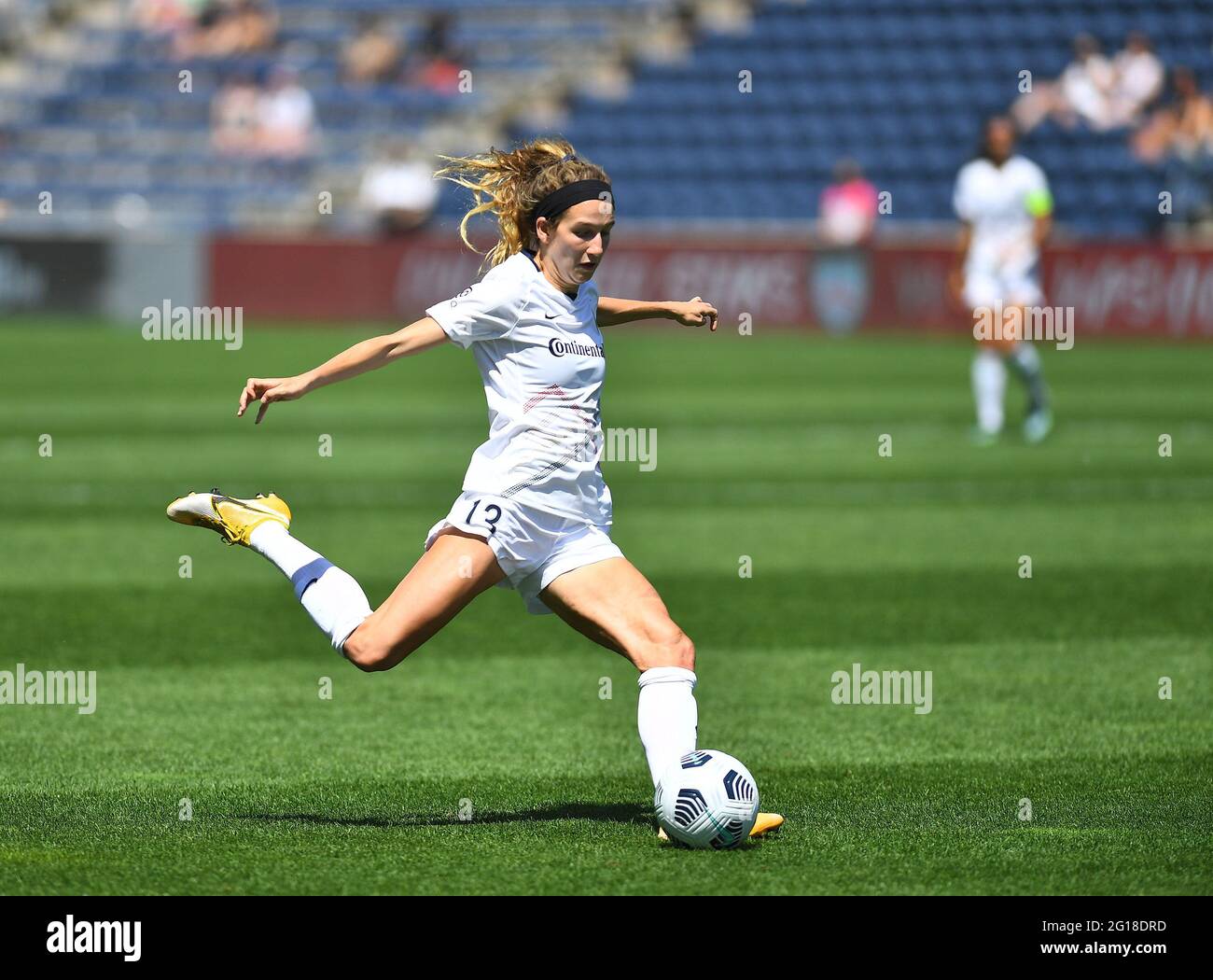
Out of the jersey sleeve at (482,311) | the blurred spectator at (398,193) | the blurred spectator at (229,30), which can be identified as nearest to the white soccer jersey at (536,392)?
the jersey sleeve at (482,311)

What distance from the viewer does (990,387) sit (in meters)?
18.6

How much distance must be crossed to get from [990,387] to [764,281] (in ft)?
45.5

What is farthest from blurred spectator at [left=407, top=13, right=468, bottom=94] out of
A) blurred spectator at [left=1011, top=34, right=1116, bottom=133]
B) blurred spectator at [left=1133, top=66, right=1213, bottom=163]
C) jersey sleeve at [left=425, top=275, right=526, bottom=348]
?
jersey sleeve at [left=425, top=275, right=526, bottom=348]

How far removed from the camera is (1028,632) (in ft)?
33.1

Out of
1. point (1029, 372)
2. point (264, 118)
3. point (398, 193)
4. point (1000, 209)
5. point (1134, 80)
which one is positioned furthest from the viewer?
point (264, 118)

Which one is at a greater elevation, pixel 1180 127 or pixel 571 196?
pixel 1180 127

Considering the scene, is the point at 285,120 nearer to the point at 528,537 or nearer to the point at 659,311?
the point at 659,311

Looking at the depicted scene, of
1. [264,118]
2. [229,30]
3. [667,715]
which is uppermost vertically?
[229,30]

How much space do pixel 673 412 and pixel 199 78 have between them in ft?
71.0

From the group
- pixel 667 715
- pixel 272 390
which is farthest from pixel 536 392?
pixel 667 715

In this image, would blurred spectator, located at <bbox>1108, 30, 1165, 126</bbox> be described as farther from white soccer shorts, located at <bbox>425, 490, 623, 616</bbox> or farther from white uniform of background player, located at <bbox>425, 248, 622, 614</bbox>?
white soccer shorts, located at <bbox>425, 490, 623, 616</bbox>

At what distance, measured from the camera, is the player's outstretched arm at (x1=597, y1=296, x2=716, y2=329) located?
6680mm

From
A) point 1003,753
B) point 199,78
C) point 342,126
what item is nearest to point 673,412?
point 1003,753
